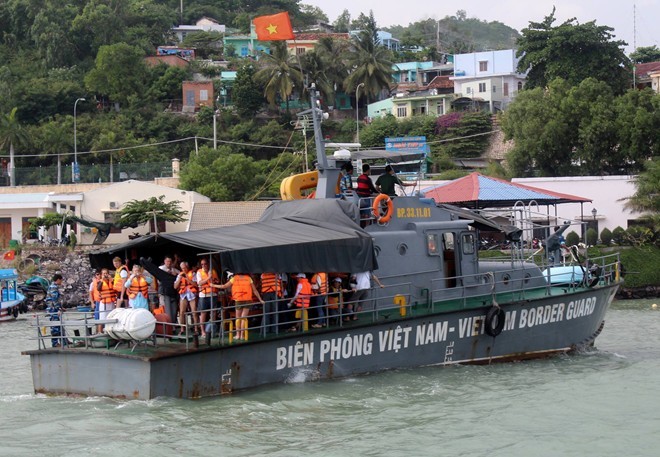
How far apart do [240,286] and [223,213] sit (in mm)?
29376

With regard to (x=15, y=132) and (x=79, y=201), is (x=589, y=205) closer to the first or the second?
(x=79, y=201)

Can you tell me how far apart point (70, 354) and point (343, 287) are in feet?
16.2

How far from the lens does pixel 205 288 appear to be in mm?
17156

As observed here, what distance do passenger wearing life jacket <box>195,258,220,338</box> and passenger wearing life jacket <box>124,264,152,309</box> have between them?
0.92 metres

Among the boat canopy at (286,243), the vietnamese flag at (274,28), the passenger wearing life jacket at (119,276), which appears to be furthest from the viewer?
the vietnamese flag at (274,28)

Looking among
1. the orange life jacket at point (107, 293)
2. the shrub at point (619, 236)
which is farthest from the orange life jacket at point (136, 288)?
the shrub at point (619, 236)

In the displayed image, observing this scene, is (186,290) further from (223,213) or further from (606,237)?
(606,237)

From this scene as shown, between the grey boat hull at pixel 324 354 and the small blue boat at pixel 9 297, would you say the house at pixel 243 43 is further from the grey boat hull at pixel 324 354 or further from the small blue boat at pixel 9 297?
the grey boat hull at pixel 324 354

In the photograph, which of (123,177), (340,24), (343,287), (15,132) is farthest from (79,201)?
(340,24)

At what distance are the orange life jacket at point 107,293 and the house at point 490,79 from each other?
66.3 m

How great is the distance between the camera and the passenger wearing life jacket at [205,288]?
672 inches

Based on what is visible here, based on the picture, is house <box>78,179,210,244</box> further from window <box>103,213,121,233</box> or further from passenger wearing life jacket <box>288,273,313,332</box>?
passenger wearing life jacket <box>288,273,313,332</box>

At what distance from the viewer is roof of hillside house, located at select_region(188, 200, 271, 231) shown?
1758 inches

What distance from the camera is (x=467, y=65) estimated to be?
8950cm
